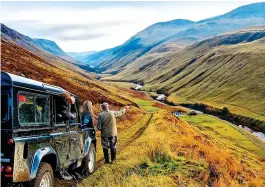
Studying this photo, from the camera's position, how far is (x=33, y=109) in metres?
11.5

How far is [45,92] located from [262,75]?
177 metres

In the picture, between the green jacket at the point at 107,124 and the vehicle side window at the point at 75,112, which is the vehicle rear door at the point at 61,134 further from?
the green jacket at the point at 107,124

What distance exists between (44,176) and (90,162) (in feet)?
21.4

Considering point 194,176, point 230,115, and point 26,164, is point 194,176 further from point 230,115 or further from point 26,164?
point 230,115

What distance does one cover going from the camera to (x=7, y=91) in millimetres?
10188

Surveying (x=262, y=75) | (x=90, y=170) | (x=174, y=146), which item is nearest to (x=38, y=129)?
(x=90, y=170)

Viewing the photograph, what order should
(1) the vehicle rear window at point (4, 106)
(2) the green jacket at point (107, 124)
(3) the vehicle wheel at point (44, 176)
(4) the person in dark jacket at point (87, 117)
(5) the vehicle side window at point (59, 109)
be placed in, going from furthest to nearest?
1. (2) the green jacket at point (107, 124)
2. (4) the person in dark jacket at point (87, 117)
3. (5) the vehicle side window at point (59, 109)
4. (3) the vehicle wheel at point (44, 176)
5. (1) the vehicle rear window at point (4, 106)

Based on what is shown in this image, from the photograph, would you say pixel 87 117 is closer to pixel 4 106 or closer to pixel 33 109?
pixel 33 109

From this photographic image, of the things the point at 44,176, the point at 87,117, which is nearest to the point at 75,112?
the point at 87,117

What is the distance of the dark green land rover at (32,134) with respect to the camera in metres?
9.91

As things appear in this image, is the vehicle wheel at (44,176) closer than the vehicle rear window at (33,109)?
No

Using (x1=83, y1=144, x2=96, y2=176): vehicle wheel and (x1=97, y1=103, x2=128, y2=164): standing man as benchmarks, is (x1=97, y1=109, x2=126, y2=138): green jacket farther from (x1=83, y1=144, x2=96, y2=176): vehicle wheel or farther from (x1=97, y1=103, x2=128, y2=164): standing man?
(x1=83, y1=144, x2=96, y2=176): vehicle wheel

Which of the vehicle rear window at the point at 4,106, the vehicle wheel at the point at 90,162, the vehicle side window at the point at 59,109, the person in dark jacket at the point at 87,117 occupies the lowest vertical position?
the vehicle wheel at the point at 90,162

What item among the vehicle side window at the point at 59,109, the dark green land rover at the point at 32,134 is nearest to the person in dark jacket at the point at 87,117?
the dark green land rover at the point at 32,134
